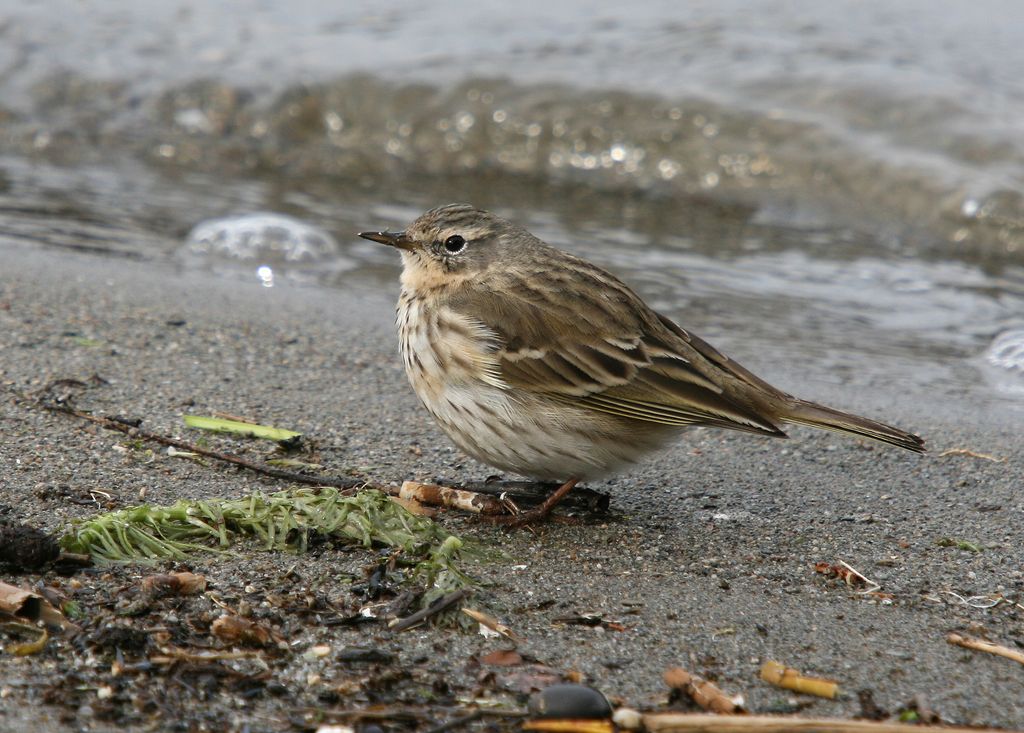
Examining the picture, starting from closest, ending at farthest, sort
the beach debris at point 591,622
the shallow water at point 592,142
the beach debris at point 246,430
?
the beach debris at point 591,622, the beach debris at point 246,430, the shallow water at point 592,142

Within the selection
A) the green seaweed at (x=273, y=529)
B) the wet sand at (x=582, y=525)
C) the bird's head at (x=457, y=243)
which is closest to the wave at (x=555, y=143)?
the wet sand at (x=582, y=525)

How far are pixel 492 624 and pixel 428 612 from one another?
0.21 m

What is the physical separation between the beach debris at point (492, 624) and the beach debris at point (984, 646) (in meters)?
1.42

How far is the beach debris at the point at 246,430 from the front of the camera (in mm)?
5770

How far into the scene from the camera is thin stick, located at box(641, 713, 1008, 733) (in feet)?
11.1

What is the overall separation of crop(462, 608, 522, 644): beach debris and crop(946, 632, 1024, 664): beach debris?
1424 millimetres

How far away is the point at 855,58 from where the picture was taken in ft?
44.8

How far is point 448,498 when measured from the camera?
17.1ft

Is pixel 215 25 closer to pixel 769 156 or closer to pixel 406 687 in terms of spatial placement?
pixel 769 156

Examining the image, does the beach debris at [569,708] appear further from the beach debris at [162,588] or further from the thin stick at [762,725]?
the beach debris at [162,588]

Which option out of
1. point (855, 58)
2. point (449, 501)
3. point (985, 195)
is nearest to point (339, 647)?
point (449, 501)

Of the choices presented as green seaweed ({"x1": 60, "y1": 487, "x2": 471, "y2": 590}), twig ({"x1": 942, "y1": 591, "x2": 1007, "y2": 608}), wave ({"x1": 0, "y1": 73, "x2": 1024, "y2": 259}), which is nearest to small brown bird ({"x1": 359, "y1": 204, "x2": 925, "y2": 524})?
green seaweed ({"x1": 60, "y1": 487, "x2": 471, "y2": 590})

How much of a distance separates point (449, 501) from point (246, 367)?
→ 2.12 metres

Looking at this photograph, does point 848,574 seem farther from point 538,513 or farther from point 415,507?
point 415,507
